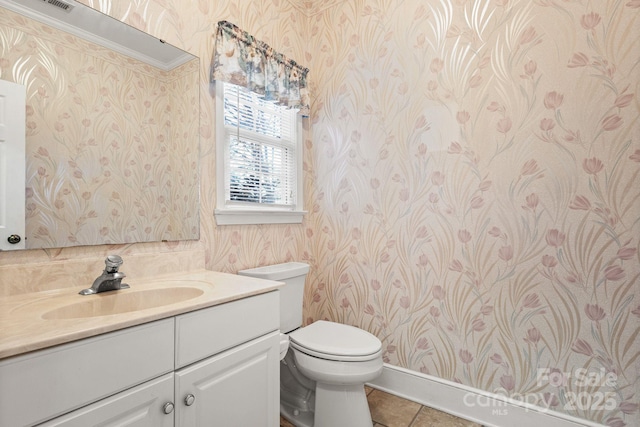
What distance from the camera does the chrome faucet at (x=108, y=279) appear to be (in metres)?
1.09

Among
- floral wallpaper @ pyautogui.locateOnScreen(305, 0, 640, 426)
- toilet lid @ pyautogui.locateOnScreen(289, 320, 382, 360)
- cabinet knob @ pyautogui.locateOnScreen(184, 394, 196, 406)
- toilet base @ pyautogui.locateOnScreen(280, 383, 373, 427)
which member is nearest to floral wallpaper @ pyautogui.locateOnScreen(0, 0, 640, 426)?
floral wallpaper @ pyautogui.locateOnScreen(305, 0, 640, 426)

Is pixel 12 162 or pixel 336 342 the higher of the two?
pixel 12 162

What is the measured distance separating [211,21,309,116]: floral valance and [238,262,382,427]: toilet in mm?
1060

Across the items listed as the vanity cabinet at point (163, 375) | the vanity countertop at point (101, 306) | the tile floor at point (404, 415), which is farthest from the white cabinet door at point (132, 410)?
the tile floor at point (404, 415)

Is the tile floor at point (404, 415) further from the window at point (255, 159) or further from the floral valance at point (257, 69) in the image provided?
the floral valance at point (257, 69)

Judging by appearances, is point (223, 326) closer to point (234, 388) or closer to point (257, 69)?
point (234, 388)

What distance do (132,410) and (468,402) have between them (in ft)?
5.26

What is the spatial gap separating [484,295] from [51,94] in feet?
6.89

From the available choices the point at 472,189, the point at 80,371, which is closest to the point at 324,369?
the point at 80,371

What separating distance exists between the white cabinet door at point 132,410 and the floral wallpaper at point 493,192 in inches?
53.3

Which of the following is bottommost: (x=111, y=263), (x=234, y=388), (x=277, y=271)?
(x=234, y=388)

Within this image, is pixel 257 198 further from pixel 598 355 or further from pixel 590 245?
pixel 598 355

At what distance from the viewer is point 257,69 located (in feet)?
5.75

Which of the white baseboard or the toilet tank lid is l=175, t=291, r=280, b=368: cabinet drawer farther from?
the white baseboard
